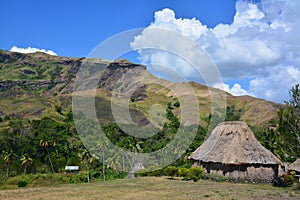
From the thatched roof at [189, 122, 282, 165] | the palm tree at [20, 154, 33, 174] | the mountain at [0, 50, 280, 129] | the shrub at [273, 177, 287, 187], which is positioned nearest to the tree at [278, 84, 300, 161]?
the shrub at [273, 177, 287, 187]

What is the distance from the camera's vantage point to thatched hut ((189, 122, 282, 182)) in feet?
116

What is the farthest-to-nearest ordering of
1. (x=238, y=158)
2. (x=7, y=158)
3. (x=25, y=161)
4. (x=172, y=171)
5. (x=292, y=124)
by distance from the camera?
(x=7, y=158) → (x=25, y=161) → (x=172, y=171) → (x=238, y=158) → (x=292, y=124)

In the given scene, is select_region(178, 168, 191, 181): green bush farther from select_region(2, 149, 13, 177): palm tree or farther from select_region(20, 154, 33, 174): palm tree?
select_region(2, 149, 13, 177): palm tree

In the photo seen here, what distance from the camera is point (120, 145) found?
6281 centimetres

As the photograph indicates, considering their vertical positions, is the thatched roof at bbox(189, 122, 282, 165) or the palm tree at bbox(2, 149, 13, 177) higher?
the thatched roof at bbox(189, 122, 282, 165)

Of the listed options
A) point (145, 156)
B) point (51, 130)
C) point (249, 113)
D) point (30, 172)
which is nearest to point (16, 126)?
point (51, 130)

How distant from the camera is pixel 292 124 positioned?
24578 mm

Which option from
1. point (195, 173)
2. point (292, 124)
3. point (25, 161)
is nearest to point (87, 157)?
point (25, 161)

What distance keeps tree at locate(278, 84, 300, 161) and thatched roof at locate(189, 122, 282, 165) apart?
10.7 m

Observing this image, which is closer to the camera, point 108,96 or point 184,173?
point 184,173

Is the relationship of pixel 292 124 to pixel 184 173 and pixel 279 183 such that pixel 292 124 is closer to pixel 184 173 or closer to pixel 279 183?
pixel 279 183

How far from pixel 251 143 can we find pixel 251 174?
3.89 metres

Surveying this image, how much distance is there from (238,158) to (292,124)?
1165cm

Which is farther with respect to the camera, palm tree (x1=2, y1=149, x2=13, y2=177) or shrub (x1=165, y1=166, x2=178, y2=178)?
palm tree (x1=2, y1=149, x2=13, y2=177)
